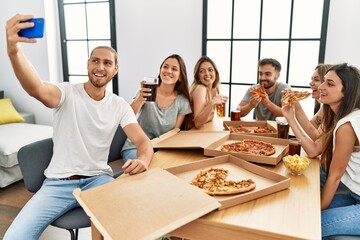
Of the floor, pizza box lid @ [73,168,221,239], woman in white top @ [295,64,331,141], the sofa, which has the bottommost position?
the floor

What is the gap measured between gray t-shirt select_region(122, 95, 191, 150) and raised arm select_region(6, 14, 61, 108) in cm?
77

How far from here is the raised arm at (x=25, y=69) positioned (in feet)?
4.17

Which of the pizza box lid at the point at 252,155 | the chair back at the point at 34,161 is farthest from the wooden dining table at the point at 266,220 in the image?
the chair back at the point at 34,161

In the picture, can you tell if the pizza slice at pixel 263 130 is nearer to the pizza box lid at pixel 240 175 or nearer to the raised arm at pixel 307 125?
the raised arm at pixel 307 125

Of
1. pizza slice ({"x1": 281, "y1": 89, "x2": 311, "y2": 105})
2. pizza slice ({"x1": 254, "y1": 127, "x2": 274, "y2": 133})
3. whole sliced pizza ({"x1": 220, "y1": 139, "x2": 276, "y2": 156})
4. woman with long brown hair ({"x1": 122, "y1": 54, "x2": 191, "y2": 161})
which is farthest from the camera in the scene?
woman with long brown hair ({"x1": 122, "y1": 54, "x2": 191, "y2": 161})

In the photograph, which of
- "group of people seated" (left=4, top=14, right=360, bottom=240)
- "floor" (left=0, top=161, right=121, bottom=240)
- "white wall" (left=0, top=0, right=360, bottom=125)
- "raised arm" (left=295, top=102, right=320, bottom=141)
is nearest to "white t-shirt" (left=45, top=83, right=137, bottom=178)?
"group of people seated" (left=4, top=14, right=360, bottom=240)

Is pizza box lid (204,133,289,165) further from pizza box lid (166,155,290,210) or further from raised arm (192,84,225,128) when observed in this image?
raised arm (192,84,225,128)

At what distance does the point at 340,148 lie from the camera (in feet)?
4.92

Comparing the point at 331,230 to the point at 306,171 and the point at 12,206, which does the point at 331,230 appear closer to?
the point at 306,171

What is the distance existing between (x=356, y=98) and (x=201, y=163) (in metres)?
0.87

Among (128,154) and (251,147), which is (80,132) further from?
(251,147)

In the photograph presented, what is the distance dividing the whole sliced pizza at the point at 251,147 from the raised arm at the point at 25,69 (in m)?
0.96

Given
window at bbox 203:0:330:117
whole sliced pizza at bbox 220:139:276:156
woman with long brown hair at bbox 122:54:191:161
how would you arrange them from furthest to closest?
window at bbox 203:0:330:117 < woman with long brown hair at bbox 122:54:191:161 < whole sliced pizza at bbox 220:139:276:156

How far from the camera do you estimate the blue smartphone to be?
1248 mm
